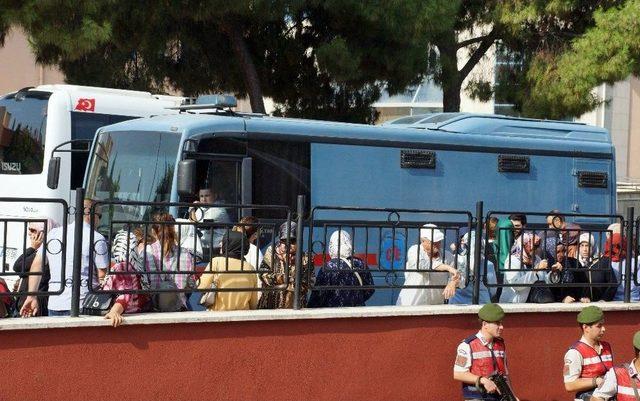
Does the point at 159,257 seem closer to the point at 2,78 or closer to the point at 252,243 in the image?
the point at 252,243

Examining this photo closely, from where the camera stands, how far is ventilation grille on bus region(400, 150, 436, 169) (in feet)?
47.8

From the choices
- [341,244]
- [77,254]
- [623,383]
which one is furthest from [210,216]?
[623,383]

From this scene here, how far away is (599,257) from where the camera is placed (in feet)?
38.0

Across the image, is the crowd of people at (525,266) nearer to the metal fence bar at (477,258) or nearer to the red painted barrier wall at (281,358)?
the metal fence bar at (477,258)

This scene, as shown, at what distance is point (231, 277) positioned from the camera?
9508 mm

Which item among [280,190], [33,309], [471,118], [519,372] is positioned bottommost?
[519,372]

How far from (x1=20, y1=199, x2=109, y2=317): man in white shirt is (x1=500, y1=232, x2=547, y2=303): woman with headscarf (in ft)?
13.1

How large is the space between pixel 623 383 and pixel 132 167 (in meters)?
7.20

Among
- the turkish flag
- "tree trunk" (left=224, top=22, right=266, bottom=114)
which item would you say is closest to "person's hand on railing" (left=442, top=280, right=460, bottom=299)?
the turkish flag

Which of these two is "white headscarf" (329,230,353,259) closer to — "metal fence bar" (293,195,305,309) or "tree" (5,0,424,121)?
"metal fence bar" (293,195,305,309)

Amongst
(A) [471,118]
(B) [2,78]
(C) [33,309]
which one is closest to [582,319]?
(C) [33,309]

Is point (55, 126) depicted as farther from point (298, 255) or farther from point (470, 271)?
point (298, 255)

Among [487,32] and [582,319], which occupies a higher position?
[487,32]

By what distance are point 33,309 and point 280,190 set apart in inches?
194
